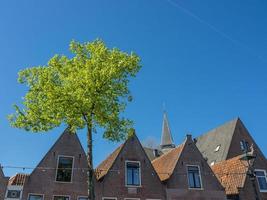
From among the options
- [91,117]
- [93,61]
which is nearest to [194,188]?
[91,117]

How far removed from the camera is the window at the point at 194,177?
25.7 m

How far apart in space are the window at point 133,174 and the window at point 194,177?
4.14 m

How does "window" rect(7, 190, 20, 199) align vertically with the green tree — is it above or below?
below

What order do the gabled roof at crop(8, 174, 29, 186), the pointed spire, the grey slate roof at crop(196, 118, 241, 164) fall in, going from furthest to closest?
the pointed spire, the grey slate roof at crop(196, 118, 241, 164), the gabled roof at crop(8, 174, 29, 186)

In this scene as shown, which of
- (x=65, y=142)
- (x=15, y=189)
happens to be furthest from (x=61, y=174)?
(x=15, y=189)

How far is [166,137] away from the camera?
55469 mm

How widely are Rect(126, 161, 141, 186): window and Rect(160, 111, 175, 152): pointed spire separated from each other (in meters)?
28.1

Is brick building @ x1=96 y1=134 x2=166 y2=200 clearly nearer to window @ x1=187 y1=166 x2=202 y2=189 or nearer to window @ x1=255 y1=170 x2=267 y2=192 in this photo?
window @ x1=187 y1=166 x2=202 y2=189

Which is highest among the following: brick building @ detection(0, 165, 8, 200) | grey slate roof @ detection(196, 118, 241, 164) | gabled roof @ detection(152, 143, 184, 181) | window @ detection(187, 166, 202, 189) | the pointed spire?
the pointed spire

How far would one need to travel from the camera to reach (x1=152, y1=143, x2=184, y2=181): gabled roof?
85.0ft

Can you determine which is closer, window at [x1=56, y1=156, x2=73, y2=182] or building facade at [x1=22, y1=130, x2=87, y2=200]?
building facade at [x1=22, y1=130, x2=87, y2=200]

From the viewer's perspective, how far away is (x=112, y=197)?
23.2 m

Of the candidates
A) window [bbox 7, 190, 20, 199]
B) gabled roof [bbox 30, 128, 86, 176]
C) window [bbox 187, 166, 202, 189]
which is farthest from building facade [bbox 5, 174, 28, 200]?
window [bbox 187, 166, 202, 189]

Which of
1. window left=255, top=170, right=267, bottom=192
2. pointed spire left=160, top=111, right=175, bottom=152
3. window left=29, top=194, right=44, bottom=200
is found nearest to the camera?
window left=29, top=194, right=44, bottom=200
